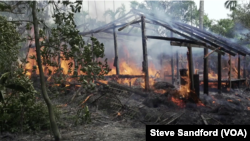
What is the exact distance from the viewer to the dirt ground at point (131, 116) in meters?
6.69

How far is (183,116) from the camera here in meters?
8.57

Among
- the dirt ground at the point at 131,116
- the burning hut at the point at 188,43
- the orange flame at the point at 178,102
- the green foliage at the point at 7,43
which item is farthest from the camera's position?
the burning hut at the point at 188,43

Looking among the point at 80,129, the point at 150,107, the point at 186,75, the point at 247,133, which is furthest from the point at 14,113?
the point at 186,75

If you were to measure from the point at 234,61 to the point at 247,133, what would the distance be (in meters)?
18.6

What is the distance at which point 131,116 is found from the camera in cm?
896

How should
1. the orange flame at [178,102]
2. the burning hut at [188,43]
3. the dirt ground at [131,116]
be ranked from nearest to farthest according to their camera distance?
the dirt ground at [131,116] < the orange flame at [178,102] < the burning hut at [188,43]

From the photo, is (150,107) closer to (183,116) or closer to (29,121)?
(183,116)

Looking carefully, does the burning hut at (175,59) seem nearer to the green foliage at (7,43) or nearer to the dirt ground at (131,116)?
the dirt ground at (131,116)

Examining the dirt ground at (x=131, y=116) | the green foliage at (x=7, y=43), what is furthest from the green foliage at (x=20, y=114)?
the green foliage at (x=7, y=43)

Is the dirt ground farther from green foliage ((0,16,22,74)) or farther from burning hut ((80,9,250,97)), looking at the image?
green foliage ((0,16,22,74))

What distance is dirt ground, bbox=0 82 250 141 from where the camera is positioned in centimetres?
669

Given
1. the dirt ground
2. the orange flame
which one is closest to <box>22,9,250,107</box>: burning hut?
the orange flame

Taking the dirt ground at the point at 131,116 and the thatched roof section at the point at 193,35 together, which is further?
the thatched roof section at the point at 193,35

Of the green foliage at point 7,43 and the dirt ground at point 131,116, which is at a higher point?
the green foliage at point 7,43
